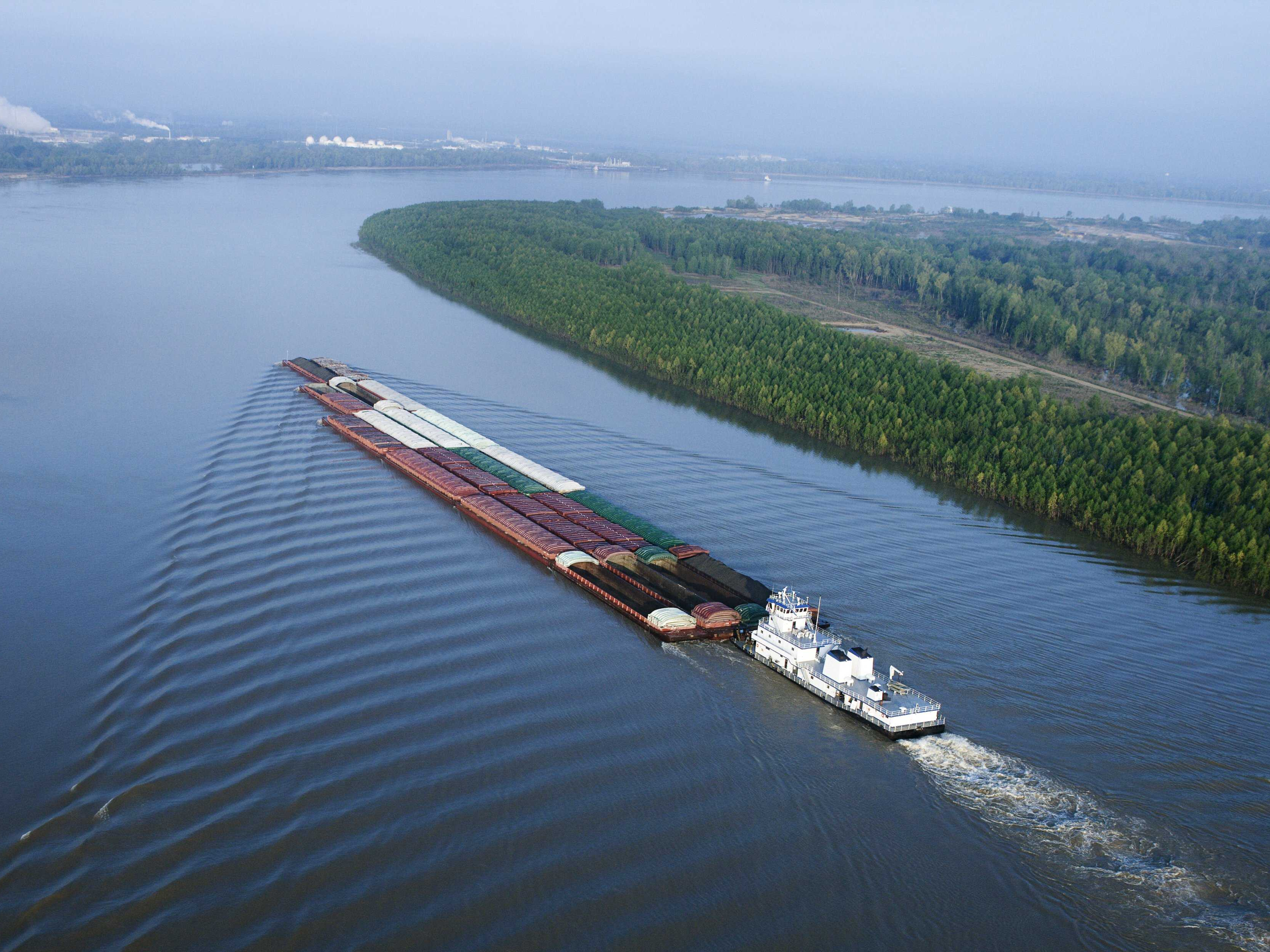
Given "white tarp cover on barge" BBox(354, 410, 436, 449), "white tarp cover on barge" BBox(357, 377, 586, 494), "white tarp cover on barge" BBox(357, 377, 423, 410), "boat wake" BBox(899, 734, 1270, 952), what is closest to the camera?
"boat wake" BBox(899, 734, 1270, 952)

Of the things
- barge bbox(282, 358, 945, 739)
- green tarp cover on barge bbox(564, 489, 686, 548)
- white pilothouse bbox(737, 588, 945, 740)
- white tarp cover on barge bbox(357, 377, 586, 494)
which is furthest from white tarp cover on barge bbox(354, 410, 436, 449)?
white pilothouse bbox(737, 588, 945, 740)

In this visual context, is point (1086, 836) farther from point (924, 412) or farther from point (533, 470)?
point (924, 412)

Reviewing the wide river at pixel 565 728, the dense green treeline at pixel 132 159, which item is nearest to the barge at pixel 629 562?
the wide river at pixel 565 728

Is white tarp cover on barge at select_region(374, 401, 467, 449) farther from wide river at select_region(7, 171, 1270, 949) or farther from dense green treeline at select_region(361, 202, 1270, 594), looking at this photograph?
dense green treeline at select_region(361, 202, 1270, 594)

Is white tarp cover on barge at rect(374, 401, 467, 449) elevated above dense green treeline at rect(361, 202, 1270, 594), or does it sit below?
below

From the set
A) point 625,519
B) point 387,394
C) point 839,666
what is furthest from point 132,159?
point 839,666

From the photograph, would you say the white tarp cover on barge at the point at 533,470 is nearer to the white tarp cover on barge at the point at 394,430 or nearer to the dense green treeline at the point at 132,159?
the white tarp cover on barge at the point at 394,430
